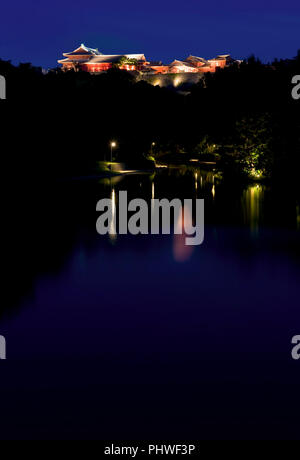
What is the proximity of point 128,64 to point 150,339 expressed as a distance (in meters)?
153

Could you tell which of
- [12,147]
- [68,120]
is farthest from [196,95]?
[12,147]

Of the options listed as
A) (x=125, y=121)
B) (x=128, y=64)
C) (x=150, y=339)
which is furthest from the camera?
(x=128, y=64)

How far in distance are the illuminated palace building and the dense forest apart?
80.9m

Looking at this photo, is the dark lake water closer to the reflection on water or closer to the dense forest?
the reflection on water

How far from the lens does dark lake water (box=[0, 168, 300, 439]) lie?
5.49 meters

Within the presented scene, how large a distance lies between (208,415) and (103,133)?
64139 mm

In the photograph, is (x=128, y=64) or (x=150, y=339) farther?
(x=128, y=64)

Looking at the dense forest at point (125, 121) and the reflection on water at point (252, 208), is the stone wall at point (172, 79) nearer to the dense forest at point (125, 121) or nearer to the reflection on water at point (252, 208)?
the dense forest at point (125, 121)

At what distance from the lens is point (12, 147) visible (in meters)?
45.1

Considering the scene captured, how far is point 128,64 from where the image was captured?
6078 inches

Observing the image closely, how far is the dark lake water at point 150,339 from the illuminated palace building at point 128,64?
142971 mm

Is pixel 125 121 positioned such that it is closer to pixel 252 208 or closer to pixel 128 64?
pixel 252 208

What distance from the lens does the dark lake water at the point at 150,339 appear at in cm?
549

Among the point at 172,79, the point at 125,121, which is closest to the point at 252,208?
the point at 125,121
